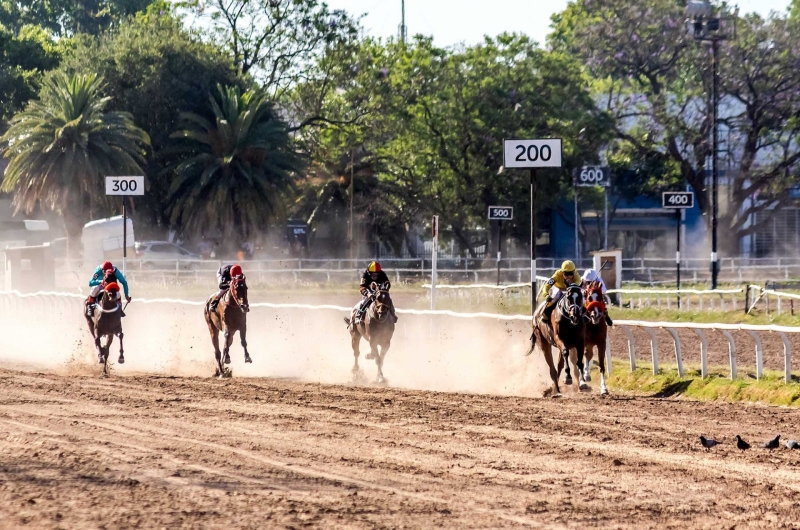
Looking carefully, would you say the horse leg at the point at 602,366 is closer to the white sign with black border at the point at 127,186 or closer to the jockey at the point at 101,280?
the jockey at the point at 101,280

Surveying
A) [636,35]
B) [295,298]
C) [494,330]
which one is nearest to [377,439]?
[494,330]

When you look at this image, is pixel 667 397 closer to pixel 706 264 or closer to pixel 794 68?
pixel 706 264

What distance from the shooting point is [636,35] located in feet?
168

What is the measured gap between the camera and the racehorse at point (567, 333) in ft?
48.7

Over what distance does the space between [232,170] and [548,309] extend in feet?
→ 119

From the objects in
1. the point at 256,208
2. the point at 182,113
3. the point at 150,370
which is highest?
the point at 182,113

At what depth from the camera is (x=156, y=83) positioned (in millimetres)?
53250

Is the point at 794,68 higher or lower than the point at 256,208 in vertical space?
higher

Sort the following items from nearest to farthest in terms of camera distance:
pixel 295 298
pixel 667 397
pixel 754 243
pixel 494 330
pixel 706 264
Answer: pixel 667 397, pixel 494 330, pixel 295 298, pixel 706 264, pixel 754 243

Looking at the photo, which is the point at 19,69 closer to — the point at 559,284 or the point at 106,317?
the point at 106,317

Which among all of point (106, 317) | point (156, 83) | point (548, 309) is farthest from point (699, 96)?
point (548, 309)

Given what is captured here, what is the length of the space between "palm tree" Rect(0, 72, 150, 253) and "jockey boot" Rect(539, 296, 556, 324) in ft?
114

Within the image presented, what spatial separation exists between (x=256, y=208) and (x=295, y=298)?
13006 mm

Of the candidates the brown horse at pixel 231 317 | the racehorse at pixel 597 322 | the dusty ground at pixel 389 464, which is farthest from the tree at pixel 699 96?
the dusty ground at pixel 389 464
